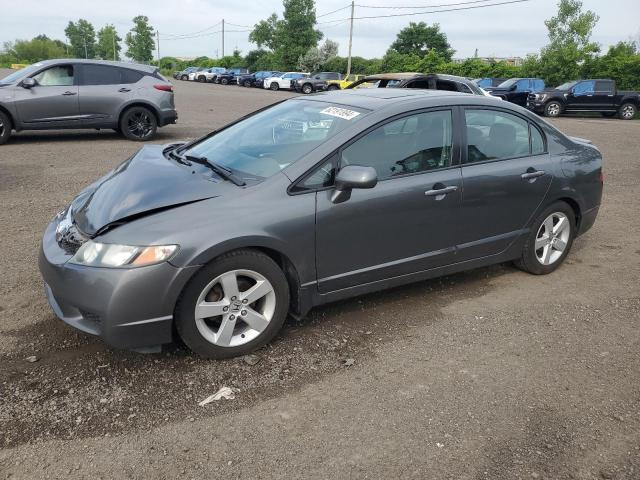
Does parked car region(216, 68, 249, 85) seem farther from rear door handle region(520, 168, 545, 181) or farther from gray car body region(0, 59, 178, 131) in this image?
rear door handle region(520, 168, 545, 181)

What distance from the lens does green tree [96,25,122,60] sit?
114m

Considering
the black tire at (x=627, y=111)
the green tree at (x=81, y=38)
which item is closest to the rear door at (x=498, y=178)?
the black tire at (x=627, y=111)

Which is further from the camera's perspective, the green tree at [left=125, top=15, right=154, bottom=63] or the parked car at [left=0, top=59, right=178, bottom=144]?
the green tree at [left=125, top=15, right=154, bottom=63]

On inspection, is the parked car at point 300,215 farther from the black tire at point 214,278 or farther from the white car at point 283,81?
the white car at point 283,81

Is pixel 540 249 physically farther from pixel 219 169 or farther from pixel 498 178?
pixel 219 169

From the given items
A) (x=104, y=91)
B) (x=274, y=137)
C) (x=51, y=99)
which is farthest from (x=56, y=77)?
(x=274, y=137)

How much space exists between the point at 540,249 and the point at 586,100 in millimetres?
21425

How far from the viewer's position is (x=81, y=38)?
128 meters

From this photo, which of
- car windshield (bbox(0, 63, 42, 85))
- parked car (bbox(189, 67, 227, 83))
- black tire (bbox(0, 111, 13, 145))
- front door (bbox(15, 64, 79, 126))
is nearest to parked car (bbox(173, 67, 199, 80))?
parked car (bbox(189, 67, 227, 83))

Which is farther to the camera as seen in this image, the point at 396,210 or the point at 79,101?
the point at 79,101

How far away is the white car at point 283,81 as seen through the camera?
3903 cm

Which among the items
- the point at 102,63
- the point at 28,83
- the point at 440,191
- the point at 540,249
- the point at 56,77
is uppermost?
the point at 102,63

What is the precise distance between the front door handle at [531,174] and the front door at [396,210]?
2.30 feet

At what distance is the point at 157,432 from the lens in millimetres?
2691
